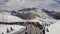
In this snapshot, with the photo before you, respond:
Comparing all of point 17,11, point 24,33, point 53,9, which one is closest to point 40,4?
point 53,9

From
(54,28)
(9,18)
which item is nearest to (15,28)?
(9,18)

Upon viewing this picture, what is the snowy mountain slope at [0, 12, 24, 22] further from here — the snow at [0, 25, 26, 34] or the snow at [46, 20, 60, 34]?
the snow at [46, 20, 60, 34]

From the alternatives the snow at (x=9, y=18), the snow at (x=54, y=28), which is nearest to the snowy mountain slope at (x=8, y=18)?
the snow at (x=9, y=18)

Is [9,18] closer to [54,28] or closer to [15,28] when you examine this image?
[15,28]

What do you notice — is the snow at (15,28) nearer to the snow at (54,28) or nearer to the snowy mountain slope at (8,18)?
the snowy mountain slope at (8,18)

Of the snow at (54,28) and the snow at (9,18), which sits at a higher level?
the snow at (9,18)

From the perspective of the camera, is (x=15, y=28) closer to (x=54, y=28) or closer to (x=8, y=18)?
(x=8, y=18)

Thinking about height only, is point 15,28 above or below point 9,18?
below

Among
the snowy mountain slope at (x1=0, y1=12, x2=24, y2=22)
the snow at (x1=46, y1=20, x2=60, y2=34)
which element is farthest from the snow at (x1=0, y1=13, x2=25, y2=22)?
the snow at (x1=46, y1=20, x2=60, y2=34)

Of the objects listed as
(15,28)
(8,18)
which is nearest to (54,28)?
(15,28)

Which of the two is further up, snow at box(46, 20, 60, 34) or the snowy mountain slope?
the snowy mountain slope

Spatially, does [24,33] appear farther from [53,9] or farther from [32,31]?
[53,9]
